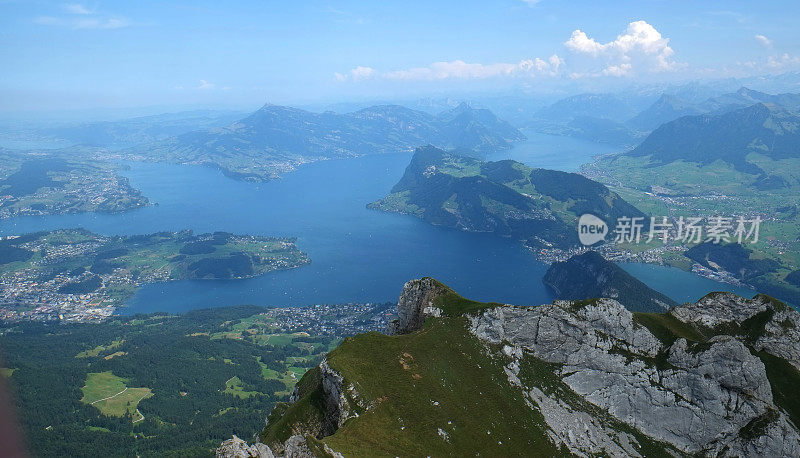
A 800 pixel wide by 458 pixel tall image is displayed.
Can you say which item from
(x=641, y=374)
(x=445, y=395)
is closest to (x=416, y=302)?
(x=445, y=395)

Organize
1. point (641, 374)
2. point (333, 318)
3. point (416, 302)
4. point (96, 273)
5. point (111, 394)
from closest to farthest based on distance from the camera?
point (641, 374) < point (416, 302) < point (111, 394) < point (333, 318) < point (96, 273)

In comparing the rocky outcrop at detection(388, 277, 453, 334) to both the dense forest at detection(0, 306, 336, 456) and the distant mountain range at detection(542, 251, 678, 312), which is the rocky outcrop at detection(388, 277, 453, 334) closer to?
the dense forest at detection(0, 306, 336, 456)

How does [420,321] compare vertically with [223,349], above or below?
above

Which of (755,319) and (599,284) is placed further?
(599,284)

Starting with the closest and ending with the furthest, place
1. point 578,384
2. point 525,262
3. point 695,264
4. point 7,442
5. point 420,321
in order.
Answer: point 7,442 < point 578,384 < point 420,321 < point 695,264 < point 525,262

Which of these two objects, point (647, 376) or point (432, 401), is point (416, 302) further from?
point (647, 376)

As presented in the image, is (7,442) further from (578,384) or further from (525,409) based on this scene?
(578,384)

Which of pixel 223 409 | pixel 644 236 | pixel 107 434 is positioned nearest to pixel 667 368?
pixel 223 409

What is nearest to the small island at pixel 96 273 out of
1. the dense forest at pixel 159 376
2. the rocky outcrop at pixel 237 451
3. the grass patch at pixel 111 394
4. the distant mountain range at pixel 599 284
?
the dense forest at pixel 159 376
